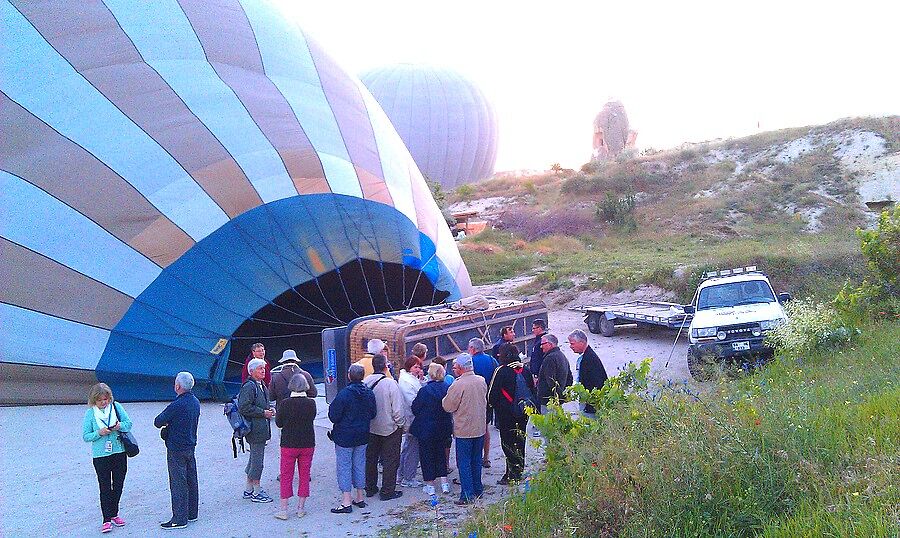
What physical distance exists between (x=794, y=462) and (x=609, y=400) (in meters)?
1.50

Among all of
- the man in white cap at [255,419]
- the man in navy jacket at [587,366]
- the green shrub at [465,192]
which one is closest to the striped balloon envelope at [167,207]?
the man in white cap at [255,419]

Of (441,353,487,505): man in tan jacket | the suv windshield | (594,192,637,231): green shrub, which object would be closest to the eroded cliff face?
(594,192,637,231): green shrub

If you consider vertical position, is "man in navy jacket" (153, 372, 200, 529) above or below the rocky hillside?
below

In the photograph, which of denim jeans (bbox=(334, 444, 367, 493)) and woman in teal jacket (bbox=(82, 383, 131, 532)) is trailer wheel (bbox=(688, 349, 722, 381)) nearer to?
denim jeans (bbox=(334, 444, 367, 493))

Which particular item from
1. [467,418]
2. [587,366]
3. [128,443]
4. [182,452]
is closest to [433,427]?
[467,418]

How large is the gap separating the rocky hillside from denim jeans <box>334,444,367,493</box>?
21.9 m

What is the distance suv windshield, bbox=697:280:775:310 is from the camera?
10.8 meters

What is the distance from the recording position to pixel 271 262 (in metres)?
9.21

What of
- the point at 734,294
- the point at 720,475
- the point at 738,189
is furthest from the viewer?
the point at 738,189

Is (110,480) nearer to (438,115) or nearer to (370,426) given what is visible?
(370,426)

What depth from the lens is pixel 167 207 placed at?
28.8 feet

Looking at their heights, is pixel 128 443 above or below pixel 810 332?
above

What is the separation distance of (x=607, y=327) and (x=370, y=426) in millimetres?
8651

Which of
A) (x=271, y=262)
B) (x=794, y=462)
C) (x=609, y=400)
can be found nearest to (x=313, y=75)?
(x=271, y=262)
